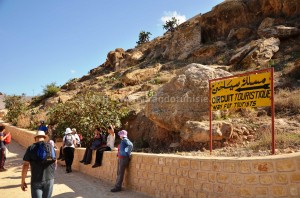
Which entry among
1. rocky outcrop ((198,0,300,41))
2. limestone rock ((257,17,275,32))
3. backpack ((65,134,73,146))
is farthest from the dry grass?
rocky outcrop ((198,0,300,41))

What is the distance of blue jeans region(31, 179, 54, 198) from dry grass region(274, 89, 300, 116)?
7.84 metres

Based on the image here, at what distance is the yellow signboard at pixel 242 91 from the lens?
5766 mm

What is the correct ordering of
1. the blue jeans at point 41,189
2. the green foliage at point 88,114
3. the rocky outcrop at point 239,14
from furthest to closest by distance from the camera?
1. the rocky outcrop at point 239,14
2. the green foliage at point 88,114
3. the blue jeans at point 41,189

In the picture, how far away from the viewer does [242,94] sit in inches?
247

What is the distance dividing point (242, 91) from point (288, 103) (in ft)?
14.3

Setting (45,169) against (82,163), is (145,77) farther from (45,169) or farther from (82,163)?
(45,169)

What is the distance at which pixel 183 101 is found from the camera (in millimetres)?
9812

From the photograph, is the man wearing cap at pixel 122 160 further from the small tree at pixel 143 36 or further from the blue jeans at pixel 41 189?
the small tree at pixel 143 36

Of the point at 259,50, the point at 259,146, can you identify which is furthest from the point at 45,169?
the point at 259,50

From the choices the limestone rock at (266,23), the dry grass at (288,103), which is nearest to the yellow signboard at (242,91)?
the dry grass at (288,103)

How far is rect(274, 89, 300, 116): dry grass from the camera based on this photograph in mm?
9266

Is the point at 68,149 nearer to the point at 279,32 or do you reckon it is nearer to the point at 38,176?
the point at 38,176

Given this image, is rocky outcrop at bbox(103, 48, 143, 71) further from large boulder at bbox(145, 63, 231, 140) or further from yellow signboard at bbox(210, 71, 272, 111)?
yellow signboard at bbox(210, 71, 272, 111)

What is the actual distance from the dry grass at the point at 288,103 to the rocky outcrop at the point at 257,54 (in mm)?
5820
